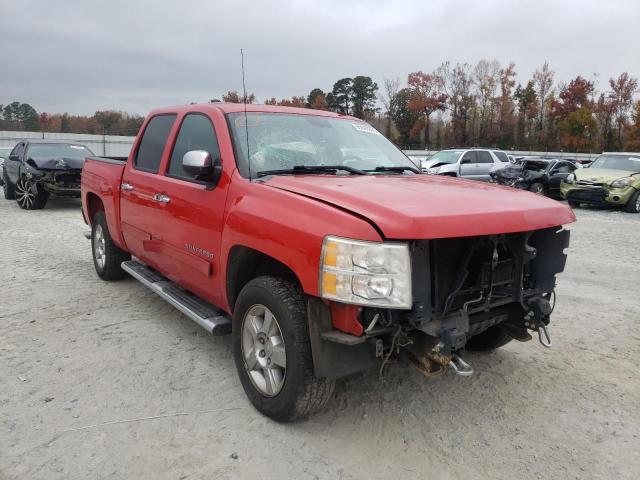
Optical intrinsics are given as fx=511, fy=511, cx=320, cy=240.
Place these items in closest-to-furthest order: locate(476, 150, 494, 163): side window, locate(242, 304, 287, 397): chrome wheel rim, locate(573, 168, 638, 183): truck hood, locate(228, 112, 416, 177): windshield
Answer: locate(242, 304, 287, 397): chrome wheel rim → locate(228, 112, 416, 177): windshield → locate(573, 168, 638, 183): truck hood → locate(476, 150, 494, 163): side window

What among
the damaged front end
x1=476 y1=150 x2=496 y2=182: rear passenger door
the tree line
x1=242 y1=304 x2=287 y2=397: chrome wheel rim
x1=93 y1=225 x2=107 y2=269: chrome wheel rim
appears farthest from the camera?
the tree line

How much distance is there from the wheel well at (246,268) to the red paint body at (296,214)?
0.07 meters

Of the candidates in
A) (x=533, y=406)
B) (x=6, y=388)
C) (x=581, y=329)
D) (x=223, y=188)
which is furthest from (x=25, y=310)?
(x=581, y=329)

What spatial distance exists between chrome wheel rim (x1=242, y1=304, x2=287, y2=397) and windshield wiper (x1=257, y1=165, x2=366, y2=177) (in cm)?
93

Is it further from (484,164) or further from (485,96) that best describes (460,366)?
(485,96)

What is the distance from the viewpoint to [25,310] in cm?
492

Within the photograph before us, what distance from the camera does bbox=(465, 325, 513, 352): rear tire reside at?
3.83 metres

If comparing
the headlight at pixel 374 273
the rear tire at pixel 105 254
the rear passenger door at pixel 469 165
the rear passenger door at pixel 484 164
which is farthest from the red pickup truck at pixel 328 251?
the rear passenger door at pixel 484 164

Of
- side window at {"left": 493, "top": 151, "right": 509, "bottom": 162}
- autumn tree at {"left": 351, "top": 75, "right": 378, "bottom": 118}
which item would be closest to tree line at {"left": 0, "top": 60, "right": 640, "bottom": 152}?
autumn tree at {"left": 351, "top": 75, "right": 378, "bottom": 118}

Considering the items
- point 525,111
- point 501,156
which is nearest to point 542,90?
point 525,111

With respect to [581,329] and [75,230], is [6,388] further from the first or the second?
[75,230]

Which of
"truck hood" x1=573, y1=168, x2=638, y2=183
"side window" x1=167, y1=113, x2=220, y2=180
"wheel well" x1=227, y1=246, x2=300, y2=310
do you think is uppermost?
"side window" x1=167, y1=113, x2=220, y2=180

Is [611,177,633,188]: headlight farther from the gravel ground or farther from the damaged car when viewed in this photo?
the gravel ground

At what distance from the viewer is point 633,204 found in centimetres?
1405
